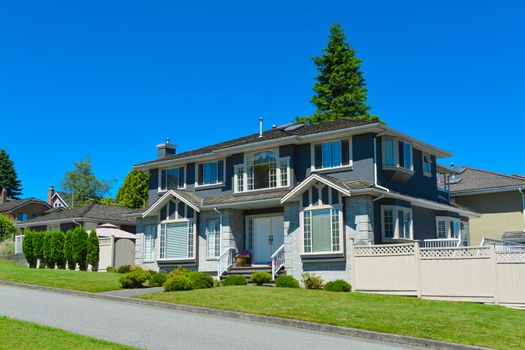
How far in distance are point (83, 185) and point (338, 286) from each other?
71638 mm

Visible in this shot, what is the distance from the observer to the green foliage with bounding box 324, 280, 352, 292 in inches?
854

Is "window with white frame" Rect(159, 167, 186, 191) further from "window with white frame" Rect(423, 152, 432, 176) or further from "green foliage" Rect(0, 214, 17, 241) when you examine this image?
"green foliage" Rect(0, 214, 17, 241)

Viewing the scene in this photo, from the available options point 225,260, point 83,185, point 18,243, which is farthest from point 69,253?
point 83,185

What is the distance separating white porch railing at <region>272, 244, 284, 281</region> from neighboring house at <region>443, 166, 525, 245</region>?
13.2m

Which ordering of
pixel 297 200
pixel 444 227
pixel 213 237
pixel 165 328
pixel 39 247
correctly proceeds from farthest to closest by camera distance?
pixel 39 247 < pixel 444 227 < pixel 213 237 < pixel 297 200 < pixel 165 328

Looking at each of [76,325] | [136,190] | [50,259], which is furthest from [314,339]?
[136,190]

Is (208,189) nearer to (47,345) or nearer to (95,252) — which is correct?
(95,252)

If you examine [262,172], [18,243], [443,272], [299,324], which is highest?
[262,172]

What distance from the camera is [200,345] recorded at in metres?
11.4

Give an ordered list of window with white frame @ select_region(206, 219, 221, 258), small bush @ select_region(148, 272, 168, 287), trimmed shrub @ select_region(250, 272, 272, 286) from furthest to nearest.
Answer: window with white frame @ select_region(206, 219, 221, 258) → trimmed shrub @ select_region(250, 272, 272, 286) → small bush @ select_region(148, 272, 168, 287)

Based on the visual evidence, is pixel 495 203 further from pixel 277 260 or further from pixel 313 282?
pixel 313 282

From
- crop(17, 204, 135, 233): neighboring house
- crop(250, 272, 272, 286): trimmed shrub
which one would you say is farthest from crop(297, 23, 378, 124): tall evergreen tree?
crop(250, 272, 272, 286): trimmed shrub

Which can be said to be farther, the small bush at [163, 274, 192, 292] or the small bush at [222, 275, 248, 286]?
the small bush at [222, 275, 248, 286]

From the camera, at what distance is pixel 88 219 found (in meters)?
41.5
